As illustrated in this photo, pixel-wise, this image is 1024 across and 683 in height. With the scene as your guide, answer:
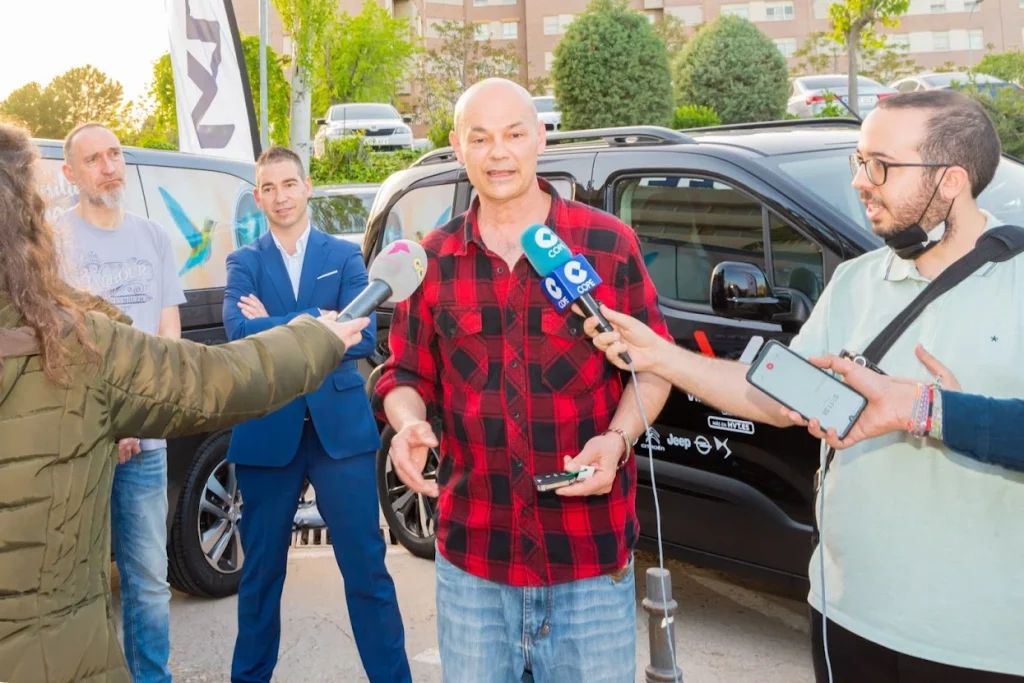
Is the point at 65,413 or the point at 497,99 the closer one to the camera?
the point at 65,413

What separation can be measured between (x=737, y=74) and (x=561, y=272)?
23.3 meters

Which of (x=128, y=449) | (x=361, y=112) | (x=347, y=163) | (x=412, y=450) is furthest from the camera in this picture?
(x=361, y=112)

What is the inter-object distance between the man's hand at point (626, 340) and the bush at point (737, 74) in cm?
2222

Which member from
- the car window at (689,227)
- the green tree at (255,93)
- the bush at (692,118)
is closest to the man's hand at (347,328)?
the car window at (689,227)

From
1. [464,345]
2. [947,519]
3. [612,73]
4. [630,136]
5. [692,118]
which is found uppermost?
[612,73]

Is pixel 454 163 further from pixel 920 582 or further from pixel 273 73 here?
pixel 273 73

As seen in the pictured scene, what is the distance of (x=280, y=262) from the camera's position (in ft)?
13.9

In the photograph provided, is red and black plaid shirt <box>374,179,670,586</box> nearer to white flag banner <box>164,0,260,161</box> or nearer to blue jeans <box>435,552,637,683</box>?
blue jeans <box>435,552,637,683</box>

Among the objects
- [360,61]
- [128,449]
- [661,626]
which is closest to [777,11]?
[360,61]

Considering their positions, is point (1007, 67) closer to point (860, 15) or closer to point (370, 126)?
point (860, 15)

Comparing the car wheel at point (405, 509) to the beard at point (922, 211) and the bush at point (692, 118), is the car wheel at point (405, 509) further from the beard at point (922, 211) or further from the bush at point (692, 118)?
the bush at point (692, 118)

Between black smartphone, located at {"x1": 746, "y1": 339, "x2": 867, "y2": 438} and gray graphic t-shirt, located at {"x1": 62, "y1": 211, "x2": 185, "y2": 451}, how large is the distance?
8.23 feet

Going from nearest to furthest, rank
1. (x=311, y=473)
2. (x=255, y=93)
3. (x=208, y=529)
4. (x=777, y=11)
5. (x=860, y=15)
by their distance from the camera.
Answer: (x=311, y=473) < (x=208, y=529) < (x=860, y=15) < (x=255, y=93) < (x=777, y=11)

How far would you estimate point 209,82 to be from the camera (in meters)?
10.4
